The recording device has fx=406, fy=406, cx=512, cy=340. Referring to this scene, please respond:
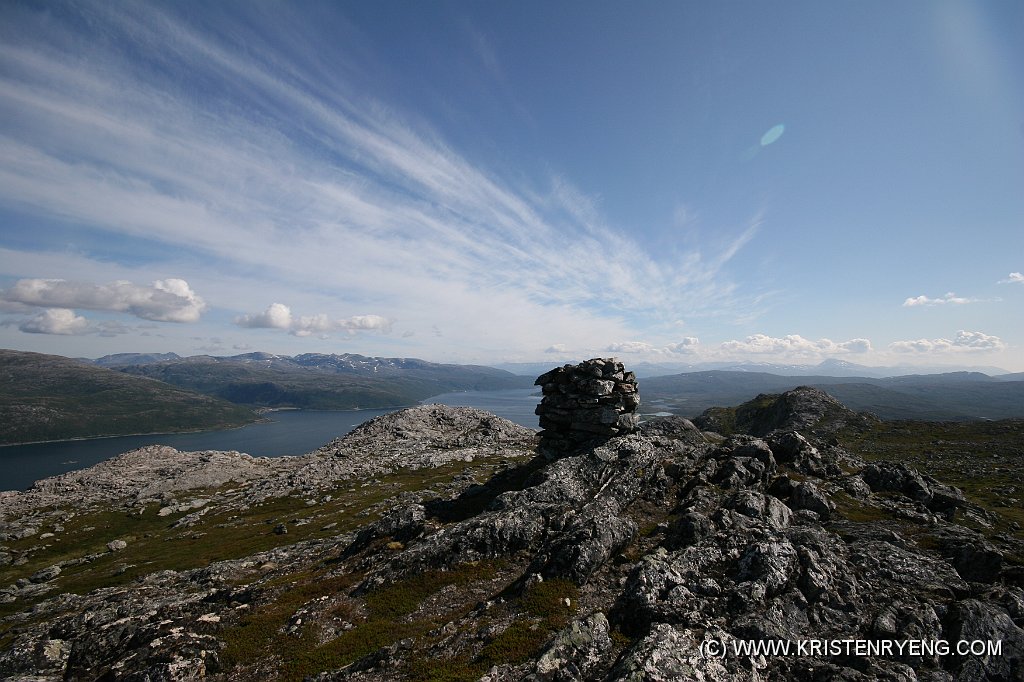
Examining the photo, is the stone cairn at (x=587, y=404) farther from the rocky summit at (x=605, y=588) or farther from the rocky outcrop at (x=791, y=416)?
the rocky outcrop at (x=791, y=416)

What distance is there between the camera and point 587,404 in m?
48.8

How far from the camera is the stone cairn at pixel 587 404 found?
47.6 meters

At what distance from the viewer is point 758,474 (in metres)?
36.1

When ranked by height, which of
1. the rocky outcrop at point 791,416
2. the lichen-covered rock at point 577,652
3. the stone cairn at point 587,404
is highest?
the stone cairn at point 587,404

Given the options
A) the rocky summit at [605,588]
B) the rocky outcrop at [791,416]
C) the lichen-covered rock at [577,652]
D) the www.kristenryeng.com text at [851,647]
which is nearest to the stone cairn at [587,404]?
the rocky summit at [605,588]

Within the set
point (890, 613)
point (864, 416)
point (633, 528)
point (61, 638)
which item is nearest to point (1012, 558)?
point (890, 613)

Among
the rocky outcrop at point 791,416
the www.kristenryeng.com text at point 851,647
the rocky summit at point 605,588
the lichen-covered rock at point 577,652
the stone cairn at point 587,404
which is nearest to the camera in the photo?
the lichen-covered rock at point 577,652

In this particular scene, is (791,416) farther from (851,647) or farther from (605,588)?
(605,588)

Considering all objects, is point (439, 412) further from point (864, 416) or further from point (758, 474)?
point (864, 416)

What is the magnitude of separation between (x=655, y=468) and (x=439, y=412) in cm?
10207

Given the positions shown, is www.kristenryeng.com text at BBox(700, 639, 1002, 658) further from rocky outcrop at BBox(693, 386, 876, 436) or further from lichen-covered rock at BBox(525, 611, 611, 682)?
rocky outcrop at BBox(693, 386, 876, 436)

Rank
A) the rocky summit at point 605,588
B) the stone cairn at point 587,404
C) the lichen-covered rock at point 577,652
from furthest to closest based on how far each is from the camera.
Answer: the stone cairn at point 587,404, the rocky summit at point 605,588, the lichen-covered rock at point 577,652

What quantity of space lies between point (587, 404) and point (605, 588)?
90.4 ft

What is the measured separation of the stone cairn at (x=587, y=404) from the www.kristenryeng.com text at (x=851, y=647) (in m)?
29.5
